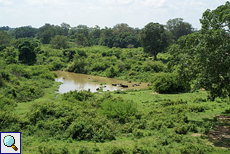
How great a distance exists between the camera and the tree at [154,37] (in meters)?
48.8

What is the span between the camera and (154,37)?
49.2 meters

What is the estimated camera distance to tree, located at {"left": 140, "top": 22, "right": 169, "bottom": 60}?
48844 millimetres

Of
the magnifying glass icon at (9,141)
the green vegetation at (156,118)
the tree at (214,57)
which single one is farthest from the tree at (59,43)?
the magnifying glass icon at (9,141)

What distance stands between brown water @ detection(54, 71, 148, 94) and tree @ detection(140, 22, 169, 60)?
12462 mm

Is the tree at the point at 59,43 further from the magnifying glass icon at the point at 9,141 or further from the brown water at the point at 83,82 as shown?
the magnifying glass icon at the point at 9,141

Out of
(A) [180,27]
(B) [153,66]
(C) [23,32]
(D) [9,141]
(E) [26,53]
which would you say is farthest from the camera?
(C) [23,32]

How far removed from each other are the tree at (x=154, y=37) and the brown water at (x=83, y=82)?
12462 mm

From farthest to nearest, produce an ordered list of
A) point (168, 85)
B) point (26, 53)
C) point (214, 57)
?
point (26, 53), point (168, 85), point (214, 57)

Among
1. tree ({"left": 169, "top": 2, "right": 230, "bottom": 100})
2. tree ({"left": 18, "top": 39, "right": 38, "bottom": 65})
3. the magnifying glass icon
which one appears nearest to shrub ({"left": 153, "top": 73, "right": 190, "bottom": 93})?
→ tree ({"left": 169, "top": 2, "right": 230, "bottom": 100})

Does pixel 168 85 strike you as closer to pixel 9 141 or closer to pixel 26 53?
pixel 9 141

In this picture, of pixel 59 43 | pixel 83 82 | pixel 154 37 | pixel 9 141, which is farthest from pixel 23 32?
pixel 9 141

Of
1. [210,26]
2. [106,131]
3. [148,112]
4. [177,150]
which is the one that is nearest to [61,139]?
[106,131]

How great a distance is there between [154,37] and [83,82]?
1868cm

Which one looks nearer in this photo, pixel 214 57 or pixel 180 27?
pixel 214 57
